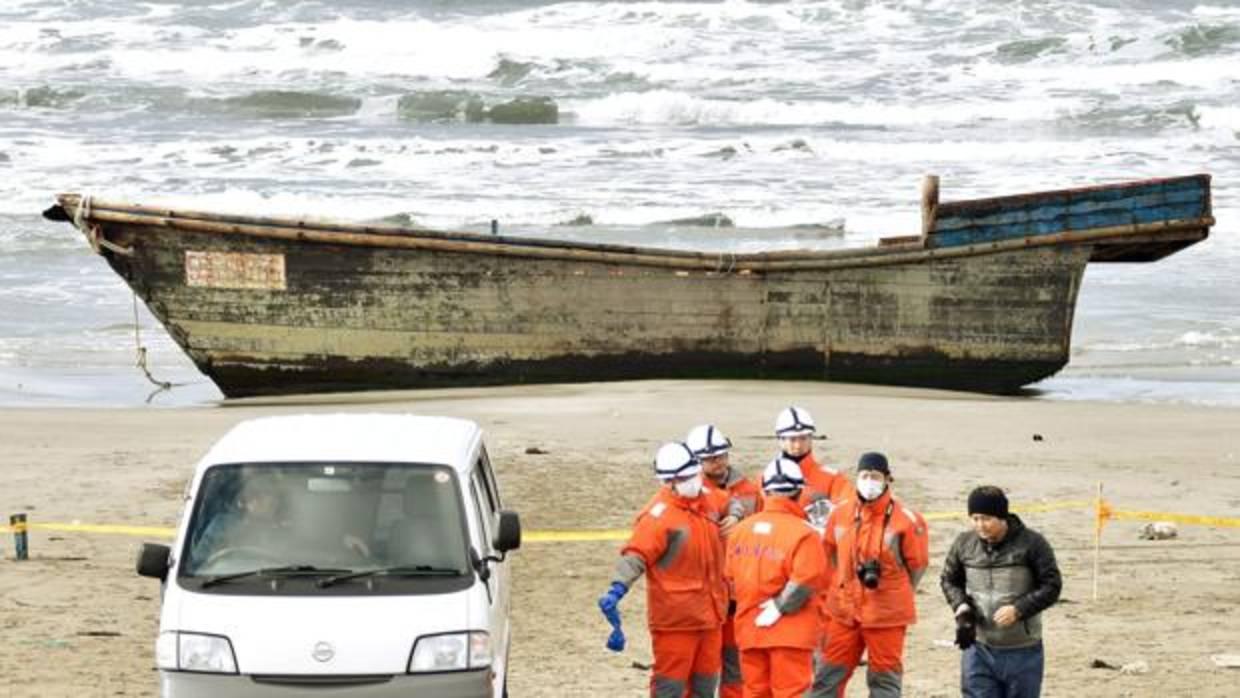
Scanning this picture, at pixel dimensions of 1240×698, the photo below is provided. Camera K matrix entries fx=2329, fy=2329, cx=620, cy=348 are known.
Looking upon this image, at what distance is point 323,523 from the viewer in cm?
991

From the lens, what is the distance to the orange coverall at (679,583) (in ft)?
34.1

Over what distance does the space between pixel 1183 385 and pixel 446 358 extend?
25.6 feet

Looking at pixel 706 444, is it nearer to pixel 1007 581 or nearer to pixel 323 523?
pixel 1007 581

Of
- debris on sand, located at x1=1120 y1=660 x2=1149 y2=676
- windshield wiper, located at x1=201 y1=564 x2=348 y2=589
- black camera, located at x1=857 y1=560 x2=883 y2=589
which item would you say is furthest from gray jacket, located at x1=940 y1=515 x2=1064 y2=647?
windshield wiper, located at x1=201 y1=564 x2=348 y2=589

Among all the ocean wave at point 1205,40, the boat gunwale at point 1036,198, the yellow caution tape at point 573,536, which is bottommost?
the ocean wave at point 1205,40

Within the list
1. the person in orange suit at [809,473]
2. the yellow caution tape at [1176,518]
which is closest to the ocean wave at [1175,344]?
the yellow caution tape at [1176,518]

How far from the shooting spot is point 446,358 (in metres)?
23.4

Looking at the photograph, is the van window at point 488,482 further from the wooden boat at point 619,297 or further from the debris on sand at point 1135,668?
the wooden boat at point 619,297

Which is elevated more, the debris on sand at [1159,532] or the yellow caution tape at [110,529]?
the yellow caution tape at [110,529]

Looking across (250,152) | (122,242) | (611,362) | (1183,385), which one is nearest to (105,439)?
(122,242)

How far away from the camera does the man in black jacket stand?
9.82 m

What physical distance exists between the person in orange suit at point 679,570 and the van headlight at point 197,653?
1870 millimetres

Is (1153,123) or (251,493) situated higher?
(251,493)

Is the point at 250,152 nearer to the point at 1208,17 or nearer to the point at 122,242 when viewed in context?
the point at 122,242
